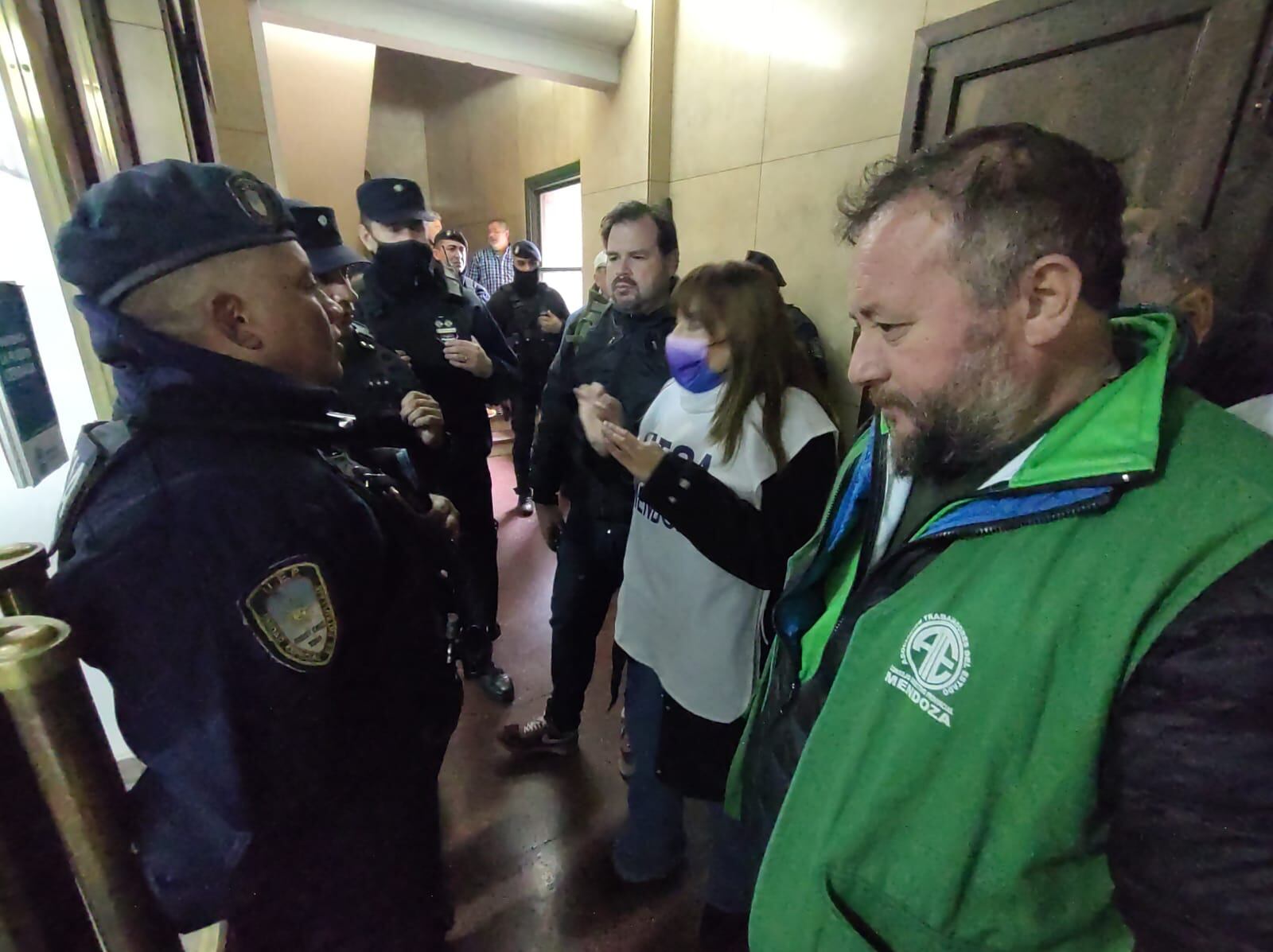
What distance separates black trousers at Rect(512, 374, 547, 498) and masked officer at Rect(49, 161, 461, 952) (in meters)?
3.05

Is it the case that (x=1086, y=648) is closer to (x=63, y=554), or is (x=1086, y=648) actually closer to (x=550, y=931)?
(x=63, y=554)

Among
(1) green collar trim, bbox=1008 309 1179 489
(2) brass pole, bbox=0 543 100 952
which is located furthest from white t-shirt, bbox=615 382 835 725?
(2) brass pole, bbox=0 543 100 952

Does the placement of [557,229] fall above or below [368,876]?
above

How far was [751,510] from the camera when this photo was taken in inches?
44.2

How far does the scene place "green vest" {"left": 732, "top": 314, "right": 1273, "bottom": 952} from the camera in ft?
1.64

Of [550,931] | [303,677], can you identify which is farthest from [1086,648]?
[550,931]

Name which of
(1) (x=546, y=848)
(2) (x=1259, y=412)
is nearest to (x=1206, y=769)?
(2) (x=1259, y=412)

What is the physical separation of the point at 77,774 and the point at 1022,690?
2.75 ft

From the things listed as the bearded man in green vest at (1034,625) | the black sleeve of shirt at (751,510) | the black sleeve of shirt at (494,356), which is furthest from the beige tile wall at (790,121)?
the bearded man in green vest at (1034,625)

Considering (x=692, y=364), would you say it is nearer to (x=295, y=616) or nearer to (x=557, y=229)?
(x=295, y=616)

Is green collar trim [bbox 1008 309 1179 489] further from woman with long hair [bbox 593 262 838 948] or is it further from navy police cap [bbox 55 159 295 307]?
navy police cap [bbox 55 159 295 307]

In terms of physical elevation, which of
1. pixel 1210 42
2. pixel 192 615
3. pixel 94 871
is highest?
pixel 1210 42

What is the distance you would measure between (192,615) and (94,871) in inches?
9.6

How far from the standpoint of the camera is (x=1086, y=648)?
0.51 metres
